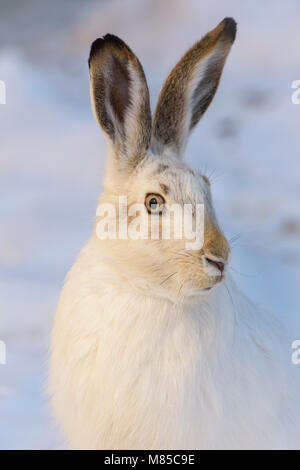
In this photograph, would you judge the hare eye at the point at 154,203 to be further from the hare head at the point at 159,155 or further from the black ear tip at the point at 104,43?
the black ear tip at the point at 104,43

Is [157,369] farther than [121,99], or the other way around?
[121,99]

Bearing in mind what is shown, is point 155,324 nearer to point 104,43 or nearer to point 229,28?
point 104,43

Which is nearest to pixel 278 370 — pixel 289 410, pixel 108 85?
pixel 289 410

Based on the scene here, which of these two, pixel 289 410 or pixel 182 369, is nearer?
pixel 182 369

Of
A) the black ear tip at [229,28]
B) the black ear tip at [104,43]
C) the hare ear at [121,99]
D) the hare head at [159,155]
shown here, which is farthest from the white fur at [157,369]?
the black ear tip at [229,28]

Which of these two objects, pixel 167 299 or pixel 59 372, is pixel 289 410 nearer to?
pixel 167 299

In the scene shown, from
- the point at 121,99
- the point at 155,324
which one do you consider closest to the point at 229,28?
the point at 121,99
